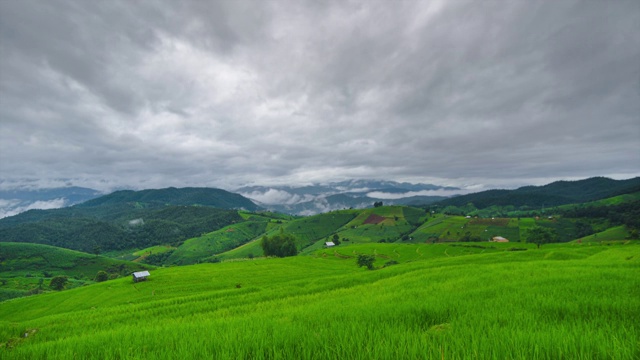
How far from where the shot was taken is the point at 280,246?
159125 mm

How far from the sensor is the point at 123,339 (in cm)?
632

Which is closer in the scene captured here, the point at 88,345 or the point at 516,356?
the point at 516,356

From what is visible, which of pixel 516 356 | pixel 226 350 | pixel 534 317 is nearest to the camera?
pixel 516 356

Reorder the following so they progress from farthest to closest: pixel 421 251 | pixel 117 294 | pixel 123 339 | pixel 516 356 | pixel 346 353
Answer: pixel 421 251 < pixel 117 294 < pixel 123 339 < pixel 346 353 < pixel 516 356

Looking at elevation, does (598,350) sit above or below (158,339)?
above

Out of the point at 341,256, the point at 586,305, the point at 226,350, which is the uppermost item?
the point at 226,350

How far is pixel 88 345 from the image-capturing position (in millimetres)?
5848

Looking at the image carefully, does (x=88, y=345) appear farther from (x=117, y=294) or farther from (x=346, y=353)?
(x=117, y=294)

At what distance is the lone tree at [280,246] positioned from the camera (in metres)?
158

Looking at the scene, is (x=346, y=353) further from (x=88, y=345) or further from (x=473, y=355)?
(x=88, y=345)

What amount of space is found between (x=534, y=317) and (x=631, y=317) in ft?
5.53

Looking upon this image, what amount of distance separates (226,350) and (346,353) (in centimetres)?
193

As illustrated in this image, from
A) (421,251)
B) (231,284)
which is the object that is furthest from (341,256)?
(231,284)

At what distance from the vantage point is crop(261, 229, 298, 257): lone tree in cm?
15775
